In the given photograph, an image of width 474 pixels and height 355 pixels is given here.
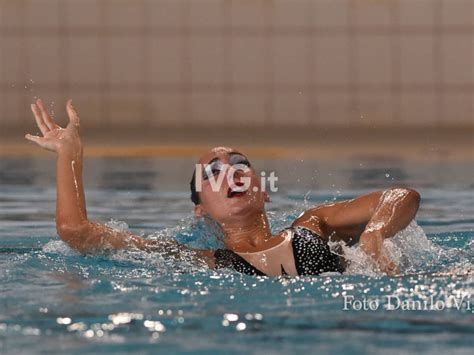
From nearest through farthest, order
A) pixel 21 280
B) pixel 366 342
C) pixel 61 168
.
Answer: pixel 366 342
pixel 21 280
pixel 61 168

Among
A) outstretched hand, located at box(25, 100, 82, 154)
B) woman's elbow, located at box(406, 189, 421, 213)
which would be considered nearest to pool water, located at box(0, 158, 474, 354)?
woman's elbow, located at box(406, 189, 421, 213)

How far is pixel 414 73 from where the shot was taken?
11.3 meters

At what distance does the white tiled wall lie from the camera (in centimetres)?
1130

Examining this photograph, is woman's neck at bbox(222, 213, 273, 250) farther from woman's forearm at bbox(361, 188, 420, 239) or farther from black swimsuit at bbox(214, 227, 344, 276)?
woman's forearm at bbox(361, 188, 420, 239)

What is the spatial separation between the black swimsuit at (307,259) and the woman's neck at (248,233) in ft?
0.53

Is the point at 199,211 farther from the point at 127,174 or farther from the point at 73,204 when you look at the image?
the point at 127,174

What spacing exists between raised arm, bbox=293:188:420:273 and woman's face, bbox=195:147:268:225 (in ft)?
0.90

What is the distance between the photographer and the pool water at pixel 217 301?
2.89 m

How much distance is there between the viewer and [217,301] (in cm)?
341

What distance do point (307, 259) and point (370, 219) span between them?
334 mm

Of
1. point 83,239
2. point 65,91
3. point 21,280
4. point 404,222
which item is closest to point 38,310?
point 21,280

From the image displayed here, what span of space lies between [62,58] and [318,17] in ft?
8.92

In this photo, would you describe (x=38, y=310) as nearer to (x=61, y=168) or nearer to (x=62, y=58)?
(x=61, y=168)

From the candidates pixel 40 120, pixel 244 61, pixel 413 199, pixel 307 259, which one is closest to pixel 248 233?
pixel 307 259
